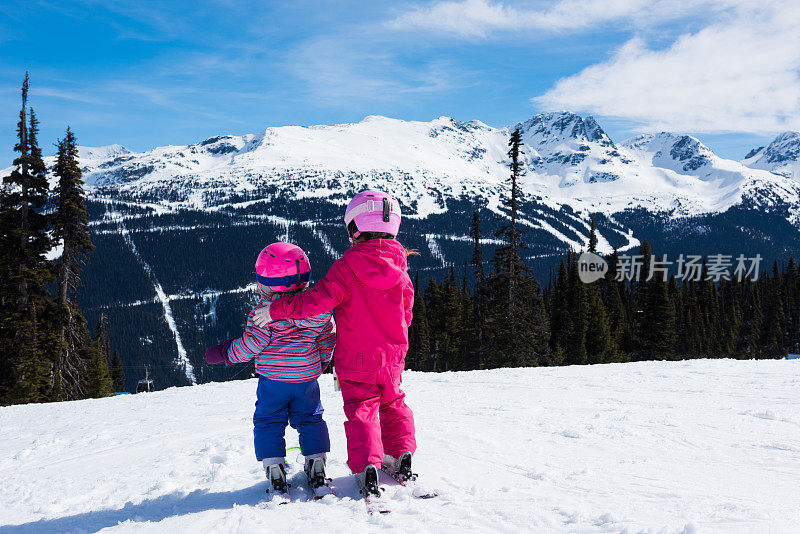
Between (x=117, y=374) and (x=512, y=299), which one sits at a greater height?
(x=512, y=299)

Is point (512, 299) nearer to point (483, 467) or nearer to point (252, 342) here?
point (483, 467)

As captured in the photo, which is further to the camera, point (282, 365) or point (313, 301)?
point (282, 365)

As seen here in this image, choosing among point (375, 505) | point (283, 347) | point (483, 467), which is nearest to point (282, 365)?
point (283, 347)

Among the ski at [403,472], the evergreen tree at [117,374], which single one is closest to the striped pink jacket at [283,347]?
the ski at [403,472]

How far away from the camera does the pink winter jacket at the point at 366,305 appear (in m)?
3.73

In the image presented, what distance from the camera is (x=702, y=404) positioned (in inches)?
271

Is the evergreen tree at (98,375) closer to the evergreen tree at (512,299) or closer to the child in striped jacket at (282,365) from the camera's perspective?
the evergreen tree at (512,299)

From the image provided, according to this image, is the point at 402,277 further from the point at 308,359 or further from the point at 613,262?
the point at 613,262

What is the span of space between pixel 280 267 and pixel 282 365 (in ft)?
2.53

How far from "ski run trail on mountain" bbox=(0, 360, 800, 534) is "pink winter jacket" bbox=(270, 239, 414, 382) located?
0.98 m

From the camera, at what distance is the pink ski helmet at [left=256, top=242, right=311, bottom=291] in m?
3.76

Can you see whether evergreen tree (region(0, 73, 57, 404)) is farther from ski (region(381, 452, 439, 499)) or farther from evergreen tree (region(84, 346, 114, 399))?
ski (region(381, 452, 439, 499))

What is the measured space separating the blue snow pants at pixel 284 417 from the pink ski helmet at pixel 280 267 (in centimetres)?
77

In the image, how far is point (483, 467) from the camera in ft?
14.0
